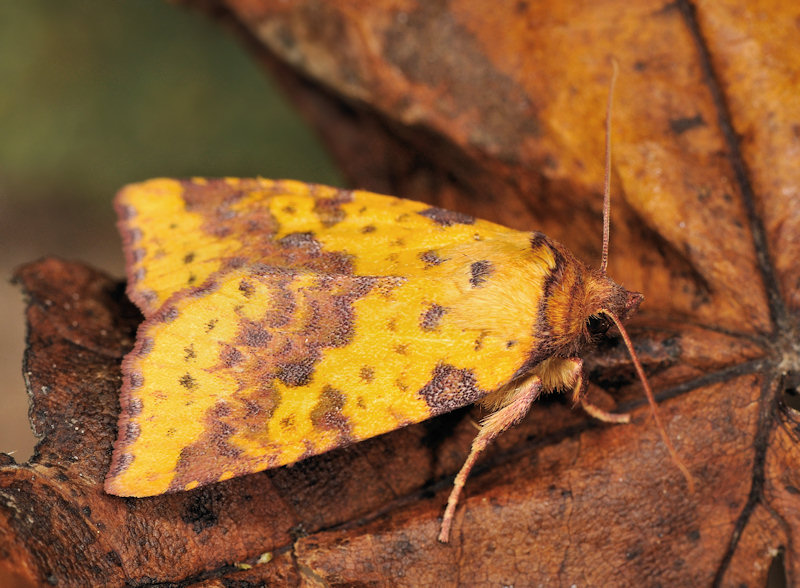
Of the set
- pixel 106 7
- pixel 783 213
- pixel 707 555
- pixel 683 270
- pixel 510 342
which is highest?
pixel 106 7

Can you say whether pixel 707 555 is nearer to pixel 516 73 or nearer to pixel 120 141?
pixel 516 73

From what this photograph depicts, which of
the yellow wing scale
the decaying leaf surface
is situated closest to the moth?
the yellow wing scale

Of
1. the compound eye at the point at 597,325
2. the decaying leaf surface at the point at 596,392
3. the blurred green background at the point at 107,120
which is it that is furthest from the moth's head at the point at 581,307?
the blurred green background at the point at 107,120

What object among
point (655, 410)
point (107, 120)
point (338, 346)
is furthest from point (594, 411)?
point (107, 120)

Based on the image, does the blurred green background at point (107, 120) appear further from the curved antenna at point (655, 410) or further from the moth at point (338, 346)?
the curved antenna at point (655, 410)

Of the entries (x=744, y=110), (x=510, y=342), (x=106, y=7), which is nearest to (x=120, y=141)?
(x=106, y=7)

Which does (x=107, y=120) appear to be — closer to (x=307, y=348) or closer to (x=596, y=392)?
(x=307, y=348)
